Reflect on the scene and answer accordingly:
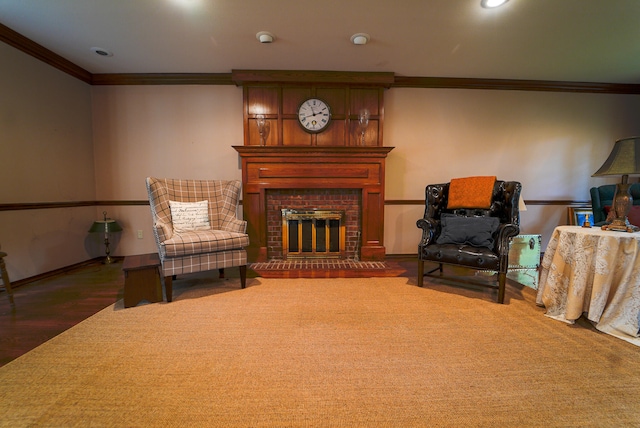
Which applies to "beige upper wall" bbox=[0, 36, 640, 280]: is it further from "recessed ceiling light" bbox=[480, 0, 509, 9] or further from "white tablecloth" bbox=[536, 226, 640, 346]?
"white tablecloth" bbox=[536, 226, 640, 346]

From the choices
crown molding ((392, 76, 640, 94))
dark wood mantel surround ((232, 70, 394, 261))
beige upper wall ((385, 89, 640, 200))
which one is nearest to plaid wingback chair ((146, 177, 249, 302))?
dark wood mantel surround ((232, 70, 394, 261))

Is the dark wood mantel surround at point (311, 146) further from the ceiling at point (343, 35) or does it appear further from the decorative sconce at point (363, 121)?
the ceiling at point (343, 35)

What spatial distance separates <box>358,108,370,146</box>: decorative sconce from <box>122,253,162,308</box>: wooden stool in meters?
2.74

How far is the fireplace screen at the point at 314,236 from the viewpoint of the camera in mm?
3490

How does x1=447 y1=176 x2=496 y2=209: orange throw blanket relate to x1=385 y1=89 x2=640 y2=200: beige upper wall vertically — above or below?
below

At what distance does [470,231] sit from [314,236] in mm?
1849

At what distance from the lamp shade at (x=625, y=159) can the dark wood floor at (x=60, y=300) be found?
1.85 m

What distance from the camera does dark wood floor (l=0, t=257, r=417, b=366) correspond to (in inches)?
66.7

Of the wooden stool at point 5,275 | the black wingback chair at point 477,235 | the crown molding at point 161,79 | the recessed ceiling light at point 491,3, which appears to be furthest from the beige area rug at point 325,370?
the crown molding at point 161,79

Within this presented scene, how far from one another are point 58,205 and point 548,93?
660 centimetres

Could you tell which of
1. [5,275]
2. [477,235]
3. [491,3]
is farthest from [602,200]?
[5,275]

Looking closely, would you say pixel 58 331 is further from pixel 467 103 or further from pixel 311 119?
pixel 467 103

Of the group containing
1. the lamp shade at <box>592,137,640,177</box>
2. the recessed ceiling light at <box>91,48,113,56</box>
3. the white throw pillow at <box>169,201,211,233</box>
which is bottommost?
the white throw pillow at <box>169,201,211,233</box>

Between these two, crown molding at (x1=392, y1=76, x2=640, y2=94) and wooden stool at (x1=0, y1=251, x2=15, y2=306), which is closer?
wooden stool at (x1=0, y1=251, x2=15, y2=306)
